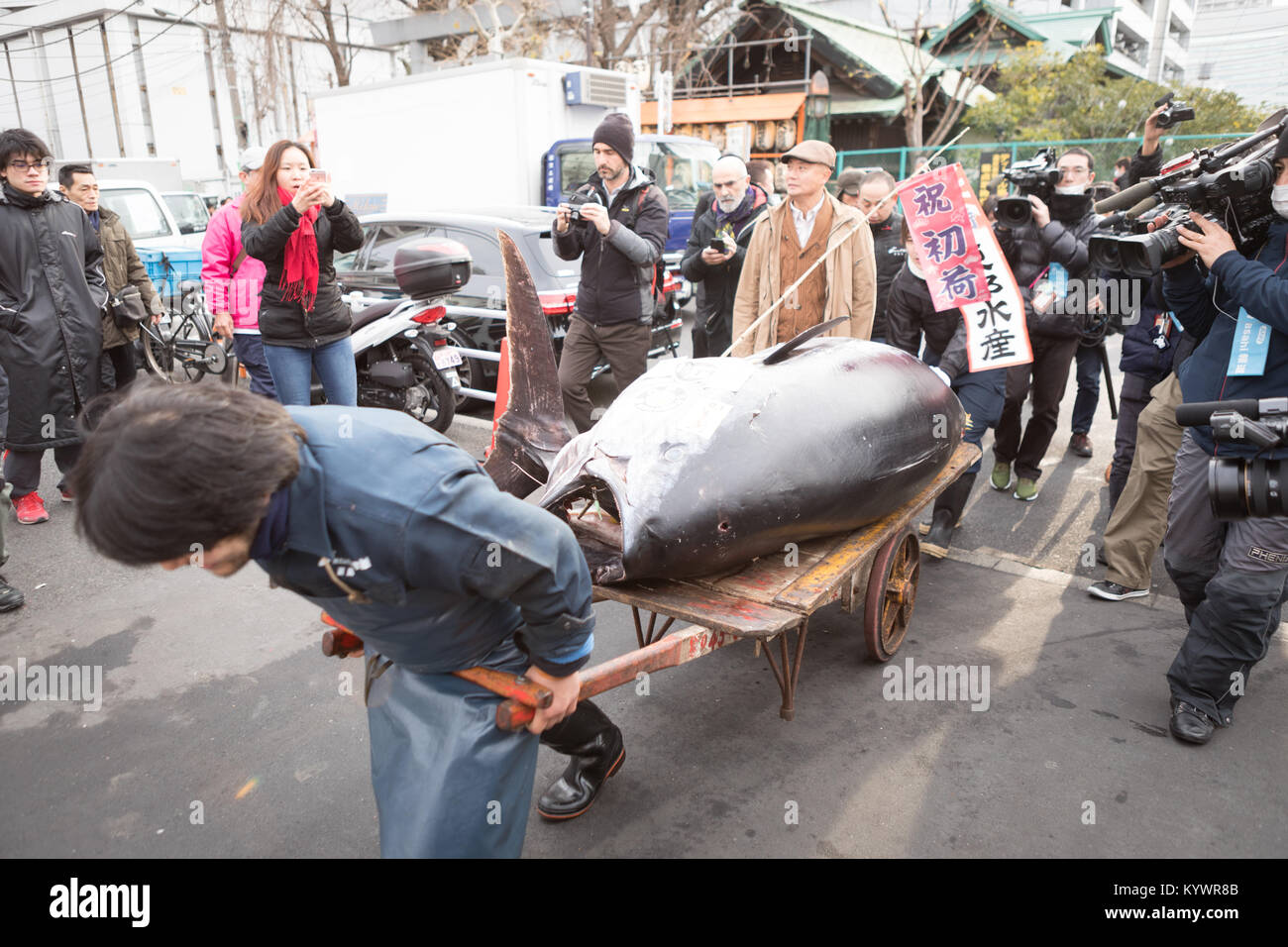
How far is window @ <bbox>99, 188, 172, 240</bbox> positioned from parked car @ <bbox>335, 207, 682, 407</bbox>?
483 centimetres

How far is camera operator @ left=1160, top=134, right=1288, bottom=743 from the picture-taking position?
8.84ft

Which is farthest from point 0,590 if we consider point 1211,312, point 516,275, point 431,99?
point 431,99

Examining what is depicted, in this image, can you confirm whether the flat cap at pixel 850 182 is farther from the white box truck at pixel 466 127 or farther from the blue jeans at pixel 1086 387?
the white box truck at pixel 466 127

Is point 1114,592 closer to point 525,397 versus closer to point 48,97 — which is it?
point 525,397

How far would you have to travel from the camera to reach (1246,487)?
8.70 feet

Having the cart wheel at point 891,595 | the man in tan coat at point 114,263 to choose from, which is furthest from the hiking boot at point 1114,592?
the man in tan coat at point 114,263

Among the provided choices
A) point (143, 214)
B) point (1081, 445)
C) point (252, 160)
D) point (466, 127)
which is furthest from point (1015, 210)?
point (143, 214)

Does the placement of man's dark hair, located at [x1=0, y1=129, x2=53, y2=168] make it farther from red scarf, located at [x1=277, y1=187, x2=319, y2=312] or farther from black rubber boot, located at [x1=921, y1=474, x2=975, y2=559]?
black rubber boot, located at [x1=921, y1=474, x2=975, y2=559]

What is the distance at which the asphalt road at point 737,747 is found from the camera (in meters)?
2.56

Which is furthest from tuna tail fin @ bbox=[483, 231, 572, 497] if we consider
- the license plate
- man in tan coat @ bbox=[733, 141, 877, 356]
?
the license plate

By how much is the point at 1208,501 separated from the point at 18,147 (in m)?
5.65

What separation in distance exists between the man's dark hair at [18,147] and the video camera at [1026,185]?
4.90 metres

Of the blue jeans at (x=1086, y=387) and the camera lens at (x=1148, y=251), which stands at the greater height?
the camera lens at (x=1148, y=251)

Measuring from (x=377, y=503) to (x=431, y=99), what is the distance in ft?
39.5
